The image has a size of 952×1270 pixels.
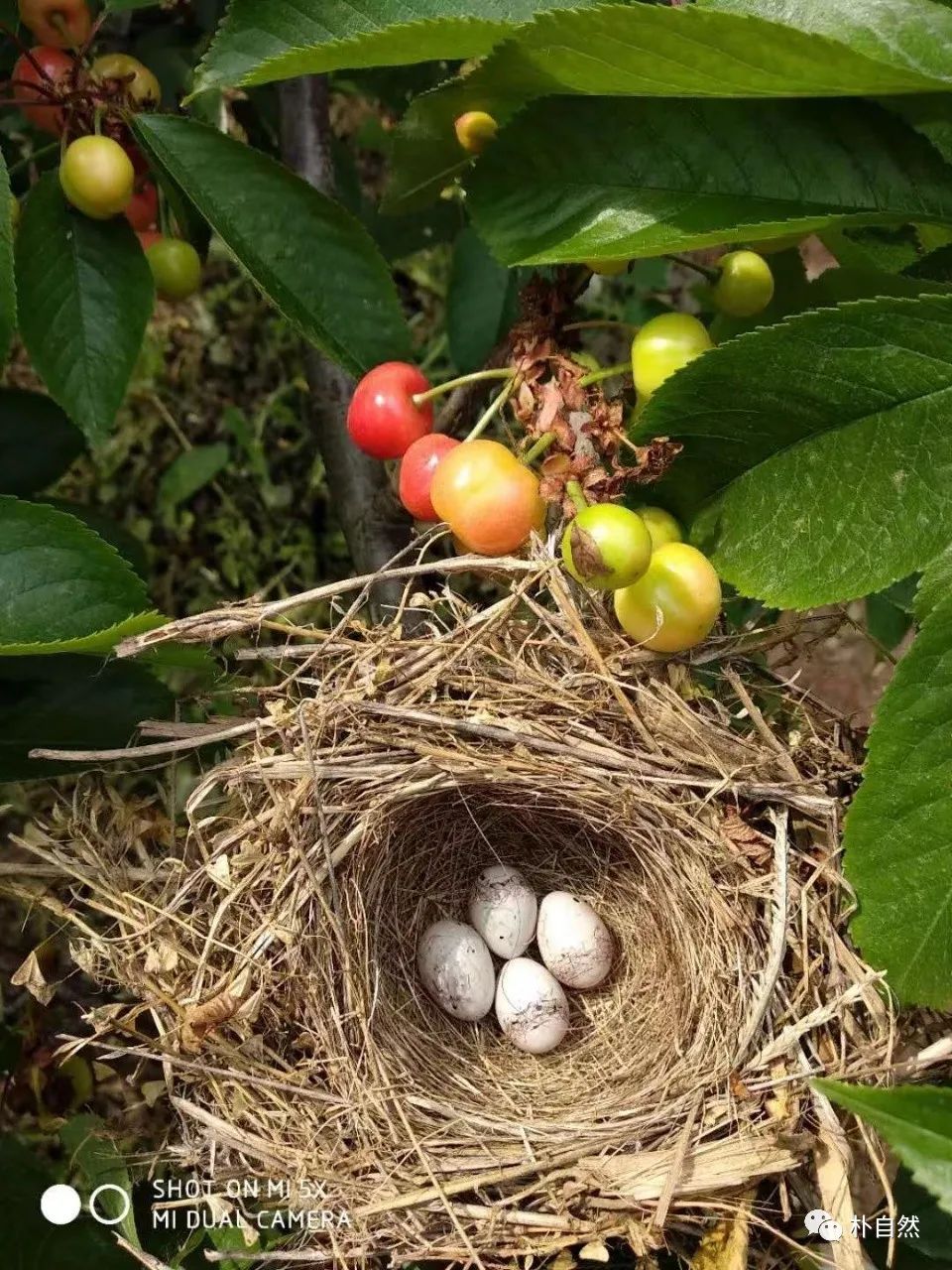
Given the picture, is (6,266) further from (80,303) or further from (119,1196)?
(119,1196)

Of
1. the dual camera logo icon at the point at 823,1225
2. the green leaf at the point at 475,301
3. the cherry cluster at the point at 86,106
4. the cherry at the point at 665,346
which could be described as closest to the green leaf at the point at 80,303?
the cherry cluster at the point at 86,106

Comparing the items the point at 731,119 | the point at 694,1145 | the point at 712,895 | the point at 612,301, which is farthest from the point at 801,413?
the point at 612,301

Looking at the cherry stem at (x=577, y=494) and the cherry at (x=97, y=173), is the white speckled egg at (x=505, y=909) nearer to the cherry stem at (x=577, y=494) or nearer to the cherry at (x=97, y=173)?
the cherry stem at (x=577, y=494)

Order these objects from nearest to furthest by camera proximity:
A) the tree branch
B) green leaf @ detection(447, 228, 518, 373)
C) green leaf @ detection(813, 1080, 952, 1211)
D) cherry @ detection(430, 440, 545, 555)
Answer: green leaf @ detection(813, 1080, 952, 1211) → cherry @ detection(430, 440, 545, 555) → the tree branch → green leaf @ detection(447, 228, 518, 373)

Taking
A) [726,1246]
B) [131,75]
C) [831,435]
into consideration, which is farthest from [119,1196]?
[131,75]

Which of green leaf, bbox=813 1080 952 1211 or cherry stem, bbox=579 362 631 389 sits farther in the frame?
cherry stem, bbox=579 362 631 389

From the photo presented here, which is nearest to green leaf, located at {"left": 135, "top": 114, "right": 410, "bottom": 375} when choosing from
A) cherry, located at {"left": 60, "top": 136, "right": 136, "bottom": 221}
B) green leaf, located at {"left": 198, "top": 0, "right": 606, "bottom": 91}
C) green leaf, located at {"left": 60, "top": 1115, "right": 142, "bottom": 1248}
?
cherry, located at {"left": 60, "top": 136, "right": 136, "bottom": 221}

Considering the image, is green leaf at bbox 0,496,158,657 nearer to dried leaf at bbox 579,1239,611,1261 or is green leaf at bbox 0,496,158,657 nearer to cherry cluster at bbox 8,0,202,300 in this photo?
cherry cluster at bbox 8,0,202,300

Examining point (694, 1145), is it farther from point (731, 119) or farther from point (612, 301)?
point (612, 301)
